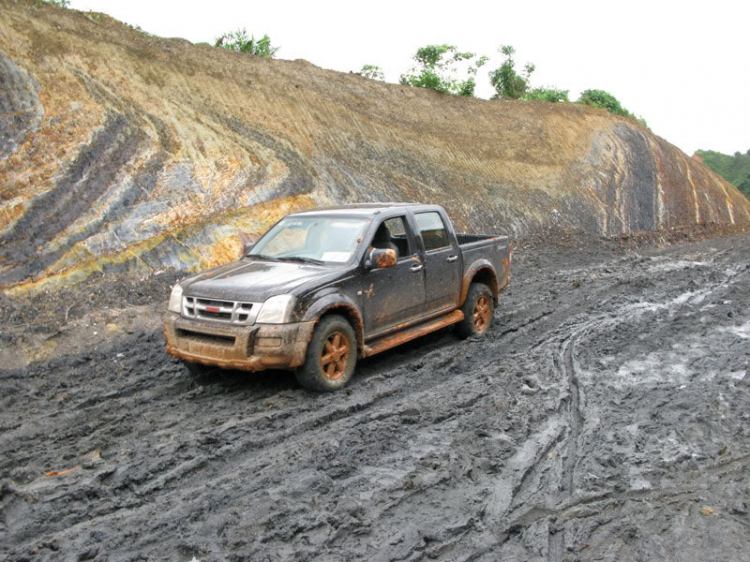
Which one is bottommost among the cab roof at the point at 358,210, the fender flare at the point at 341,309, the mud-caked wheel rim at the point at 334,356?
the mud-caked wheel rim at the point at 334,356

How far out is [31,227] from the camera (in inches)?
395

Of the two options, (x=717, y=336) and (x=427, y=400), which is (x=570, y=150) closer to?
(x=717, y=336)

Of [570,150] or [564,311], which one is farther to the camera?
[570,150]

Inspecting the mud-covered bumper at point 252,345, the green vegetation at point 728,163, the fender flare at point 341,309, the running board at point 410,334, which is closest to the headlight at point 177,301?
the mud-covered bumper at point 252,345

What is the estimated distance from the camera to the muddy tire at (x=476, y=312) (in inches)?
339

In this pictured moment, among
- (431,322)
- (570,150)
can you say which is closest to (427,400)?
(431,322)

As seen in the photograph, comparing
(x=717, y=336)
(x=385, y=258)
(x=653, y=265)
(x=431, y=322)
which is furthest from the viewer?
(x=653, y=265)

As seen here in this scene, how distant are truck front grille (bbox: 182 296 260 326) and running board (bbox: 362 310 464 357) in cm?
135

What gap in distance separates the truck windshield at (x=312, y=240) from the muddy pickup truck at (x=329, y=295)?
14mm

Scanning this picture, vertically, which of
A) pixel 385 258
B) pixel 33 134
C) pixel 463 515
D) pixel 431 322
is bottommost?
pixel 463 515

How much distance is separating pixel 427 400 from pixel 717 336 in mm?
4641

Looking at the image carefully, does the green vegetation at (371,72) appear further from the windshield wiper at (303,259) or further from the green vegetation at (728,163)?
the green vegetation at (728,163)

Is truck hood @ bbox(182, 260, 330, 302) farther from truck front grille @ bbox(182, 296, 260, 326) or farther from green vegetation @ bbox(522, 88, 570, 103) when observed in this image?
green vegetation @ bbox(522, 88, 570, 103)

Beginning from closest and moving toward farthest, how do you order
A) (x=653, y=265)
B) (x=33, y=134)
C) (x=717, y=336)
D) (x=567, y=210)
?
1. (x=717, y=336)
2. (x=33, y=134)
3. (x=653, y=265)
4. (x=567, y=210)
